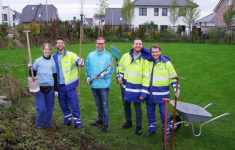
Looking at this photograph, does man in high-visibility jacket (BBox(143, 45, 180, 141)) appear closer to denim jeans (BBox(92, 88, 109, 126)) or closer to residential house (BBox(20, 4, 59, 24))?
denim jeans (BBox(92, 88, 109, 126))

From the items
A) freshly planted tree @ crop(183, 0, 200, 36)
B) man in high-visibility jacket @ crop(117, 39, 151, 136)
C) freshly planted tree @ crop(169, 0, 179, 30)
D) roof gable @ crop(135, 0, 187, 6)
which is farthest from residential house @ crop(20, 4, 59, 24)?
man in high-visibility jacket @ crop(117, 39, 151, 136)

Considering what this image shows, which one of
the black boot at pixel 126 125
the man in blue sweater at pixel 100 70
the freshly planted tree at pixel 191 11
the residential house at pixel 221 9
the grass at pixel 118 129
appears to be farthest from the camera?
the residential house at pixel 221 9

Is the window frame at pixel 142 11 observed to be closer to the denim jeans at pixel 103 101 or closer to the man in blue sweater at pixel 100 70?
the man in blue sweater at pixel 100 70

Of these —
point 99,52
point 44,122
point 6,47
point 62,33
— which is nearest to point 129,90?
point 99,52

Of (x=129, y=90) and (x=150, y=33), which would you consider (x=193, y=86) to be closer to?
(x=129, y=90)

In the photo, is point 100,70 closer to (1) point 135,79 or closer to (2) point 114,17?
(1) point 135,79

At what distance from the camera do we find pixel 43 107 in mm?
3820

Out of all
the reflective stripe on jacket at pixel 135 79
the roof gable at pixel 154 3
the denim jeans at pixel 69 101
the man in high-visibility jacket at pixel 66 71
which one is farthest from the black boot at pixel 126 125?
the roof gable at pixel 154 3

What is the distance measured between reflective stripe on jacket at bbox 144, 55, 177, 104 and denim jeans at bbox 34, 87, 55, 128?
70.8 inches

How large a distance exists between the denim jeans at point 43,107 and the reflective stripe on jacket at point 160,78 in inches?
70.8

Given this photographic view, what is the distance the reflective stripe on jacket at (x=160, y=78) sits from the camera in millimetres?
3852

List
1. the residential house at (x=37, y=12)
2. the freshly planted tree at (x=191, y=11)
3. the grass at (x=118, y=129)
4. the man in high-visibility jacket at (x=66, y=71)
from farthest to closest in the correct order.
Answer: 1. the residential house at (x=37, y=12)
2. the freshly planted tree at (x=191, y=11)
3. the man in high-visibility jacket at (x=66, y=71)
4. the grass at (x=118, y=129)

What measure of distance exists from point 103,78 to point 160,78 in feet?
3.60

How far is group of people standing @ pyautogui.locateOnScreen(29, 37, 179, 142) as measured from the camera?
3.87m
